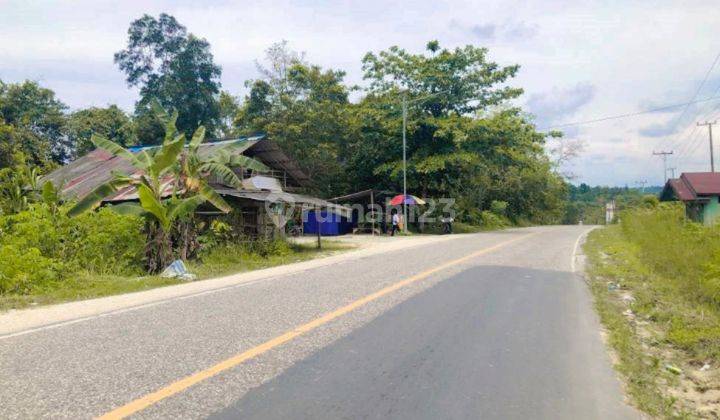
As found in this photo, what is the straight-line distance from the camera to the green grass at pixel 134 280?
9.36 meters

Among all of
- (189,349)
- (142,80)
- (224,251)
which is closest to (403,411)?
(189,349)

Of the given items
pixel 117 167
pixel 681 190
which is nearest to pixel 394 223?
pixel 117 167

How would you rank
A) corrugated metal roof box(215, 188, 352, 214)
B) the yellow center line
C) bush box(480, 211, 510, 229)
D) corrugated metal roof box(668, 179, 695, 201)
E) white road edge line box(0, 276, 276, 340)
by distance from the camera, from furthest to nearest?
bush box(480, 211, 510, 229) → corrugated metal roof box(668, 179, 695, 201) → corrugated metal roof box(215, 188, 352, 214) → white road edge line box(0, 276, 276, 340) → the yellow center line

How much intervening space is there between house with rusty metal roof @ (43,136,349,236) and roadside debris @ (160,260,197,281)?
205 inches

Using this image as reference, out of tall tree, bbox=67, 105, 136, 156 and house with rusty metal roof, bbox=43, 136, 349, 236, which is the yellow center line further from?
tall tree, bbox=67, 105, 136, 156

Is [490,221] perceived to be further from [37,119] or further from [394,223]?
[37,119]

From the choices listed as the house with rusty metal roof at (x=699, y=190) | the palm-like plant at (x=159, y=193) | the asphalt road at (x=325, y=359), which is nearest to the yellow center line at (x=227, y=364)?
the asphalt road at (x=325, y=359)

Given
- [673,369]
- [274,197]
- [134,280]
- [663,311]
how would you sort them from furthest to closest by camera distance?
[274,197]
[134,280]
[663,311]
[673,369]

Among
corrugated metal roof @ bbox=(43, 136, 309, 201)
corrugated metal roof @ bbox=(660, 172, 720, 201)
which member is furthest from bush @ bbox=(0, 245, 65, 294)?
corrugated metal roof @ bbox=(660, 172, 720, 201)

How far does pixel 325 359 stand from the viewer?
17.4ft

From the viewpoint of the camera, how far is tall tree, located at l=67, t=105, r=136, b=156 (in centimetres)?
3931

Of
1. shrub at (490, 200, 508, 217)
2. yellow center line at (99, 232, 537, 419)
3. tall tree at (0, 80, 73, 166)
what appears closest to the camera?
yellow center line at (99, 232, 537, 419)

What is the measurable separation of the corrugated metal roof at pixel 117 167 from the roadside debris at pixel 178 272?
328 inches

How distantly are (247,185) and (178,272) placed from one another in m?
11.4
